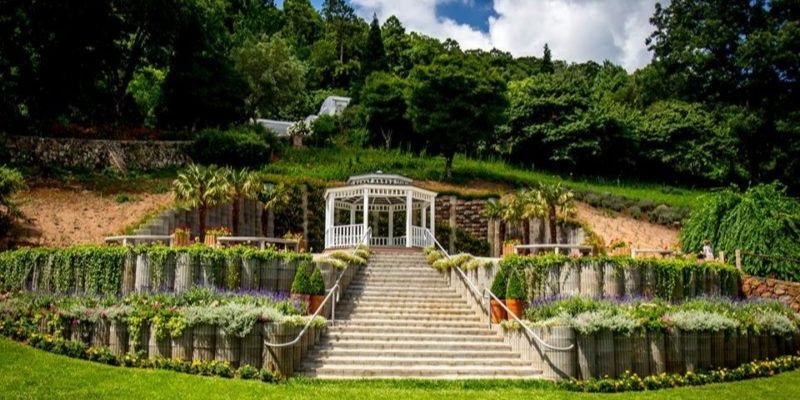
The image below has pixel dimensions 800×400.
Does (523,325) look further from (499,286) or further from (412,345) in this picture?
(412,345)

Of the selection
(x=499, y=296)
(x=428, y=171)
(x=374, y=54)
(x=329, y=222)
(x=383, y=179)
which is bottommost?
(x=499, y=296)

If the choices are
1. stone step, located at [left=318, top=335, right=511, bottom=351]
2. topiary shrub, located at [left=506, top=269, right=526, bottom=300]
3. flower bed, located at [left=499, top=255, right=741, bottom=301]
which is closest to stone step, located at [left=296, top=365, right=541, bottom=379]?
stone step, located at [left=318, top=335, right=511, bottom=351]

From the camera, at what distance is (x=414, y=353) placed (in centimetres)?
1415

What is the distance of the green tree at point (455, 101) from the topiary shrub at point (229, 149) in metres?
7.89

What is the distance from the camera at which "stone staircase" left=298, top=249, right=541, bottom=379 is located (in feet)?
43.9

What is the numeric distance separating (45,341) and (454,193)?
67.0 feet

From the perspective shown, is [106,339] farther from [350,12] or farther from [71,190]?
[350,12]

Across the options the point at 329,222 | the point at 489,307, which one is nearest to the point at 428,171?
the point at 329,222

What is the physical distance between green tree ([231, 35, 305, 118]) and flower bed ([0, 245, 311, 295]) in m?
29.8

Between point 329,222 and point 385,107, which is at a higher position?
point 385,107

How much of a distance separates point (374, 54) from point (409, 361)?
5019cm

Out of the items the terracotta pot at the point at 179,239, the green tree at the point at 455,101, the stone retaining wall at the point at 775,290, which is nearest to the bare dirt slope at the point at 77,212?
the terracotta pot at the point at 179,239

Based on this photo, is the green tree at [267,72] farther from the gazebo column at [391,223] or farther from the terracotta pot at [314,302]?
the terracotta pot at [314,302]

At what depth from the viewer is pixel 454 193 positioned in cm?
3152
